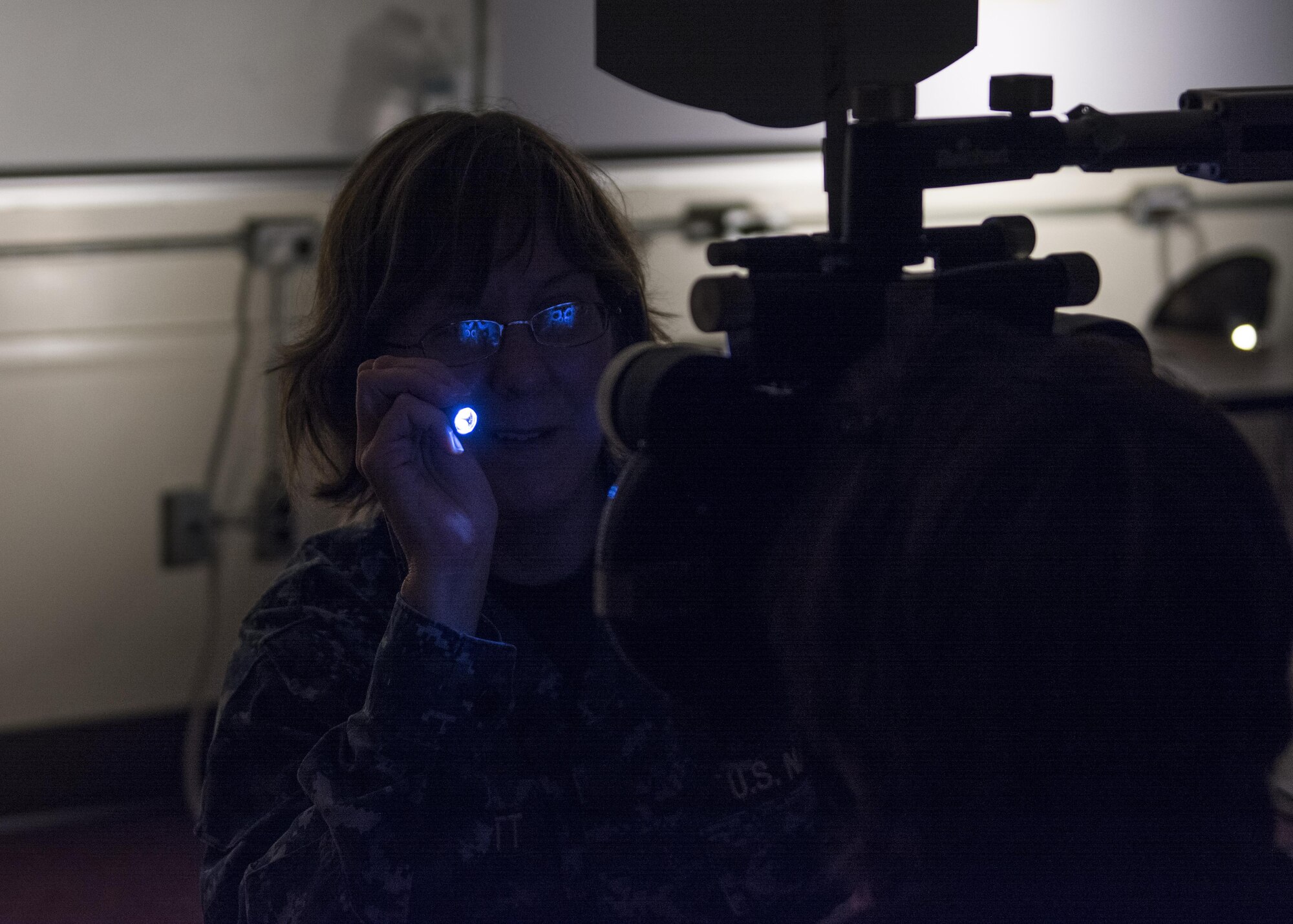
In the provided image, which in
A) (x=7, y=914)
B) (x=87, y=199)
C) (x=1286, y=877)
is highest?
(x=87, y=199)

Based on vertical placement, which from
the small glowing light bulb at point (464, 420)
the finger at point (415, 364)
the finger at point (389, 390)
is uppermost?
the finger at point (415, 364)

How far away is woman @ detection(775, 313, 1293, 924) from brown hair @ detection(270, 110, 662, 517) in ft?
1.72

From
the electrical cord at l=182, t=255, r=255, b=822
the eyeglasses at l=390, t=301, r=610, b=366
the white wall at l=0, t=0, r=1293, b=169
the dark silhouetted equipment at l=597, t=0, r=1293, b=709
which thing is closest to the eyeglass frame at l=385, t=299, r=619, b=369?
the eyeglasses at l=390, t=301, r=610, b=366

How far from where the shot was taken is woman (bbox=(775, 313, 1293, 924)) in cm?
38

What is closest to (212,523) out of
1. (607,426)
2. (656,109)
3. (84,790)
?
(84,790)

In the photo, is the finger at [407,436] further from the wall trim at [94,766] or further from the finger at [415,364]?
the wall trim at [94,766]

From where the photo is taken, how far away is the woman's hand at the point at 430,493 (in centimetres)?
74

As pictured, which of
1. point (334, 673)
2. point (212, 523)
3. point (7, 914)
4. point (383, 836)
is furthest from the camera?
point (212, 523)

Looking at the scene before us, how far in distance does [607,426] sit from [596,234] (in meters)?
0.53

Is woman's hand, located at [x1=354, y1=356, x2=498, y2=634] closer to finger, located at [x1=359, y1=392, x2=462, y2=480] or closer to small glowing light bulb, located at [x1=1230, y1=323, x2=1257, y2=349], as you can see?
finger, located at [x1=359, y1=392, x2=462, y2=480]

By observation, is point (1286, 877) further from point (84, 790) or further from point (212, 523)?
point (84, 790)

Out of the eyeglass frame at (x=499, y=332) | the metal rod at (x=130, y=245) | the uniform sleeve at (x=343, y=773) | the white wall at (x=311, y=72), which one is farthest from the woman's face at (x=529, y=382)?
the metal rod at (x=130, y=245)

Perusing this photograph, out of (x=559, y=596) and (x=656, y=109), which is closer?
(x=559, y=596)

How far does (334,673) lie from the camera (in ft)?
2.90
